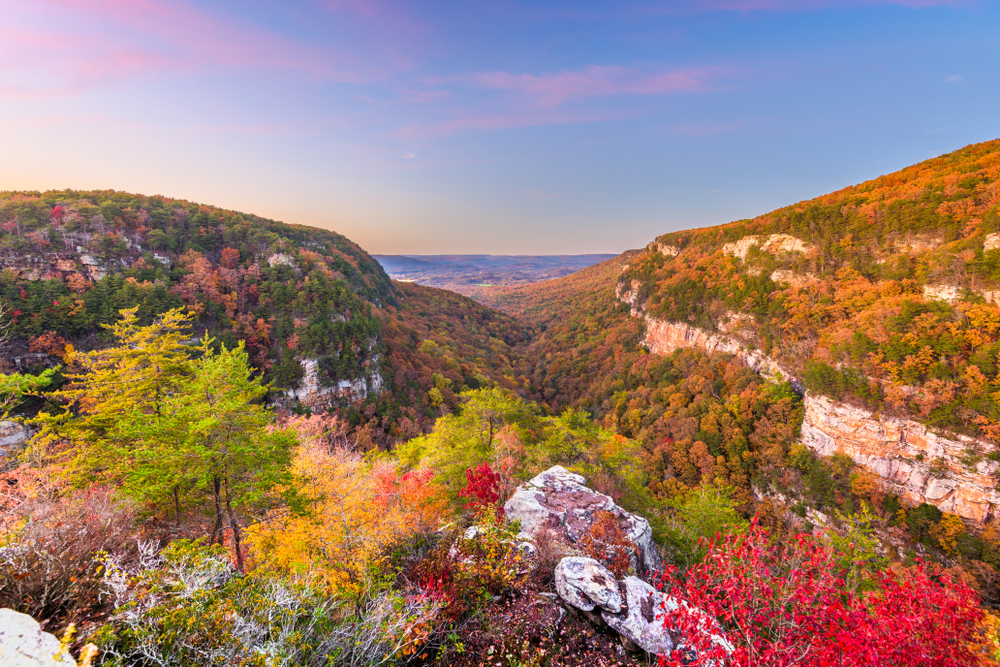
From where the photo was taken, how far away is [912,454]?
100ft

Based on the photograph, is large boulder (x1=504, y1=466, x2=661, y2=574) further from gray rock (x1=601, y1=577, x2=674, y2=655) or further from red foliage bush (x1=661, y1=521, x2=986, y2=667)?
red foliage bush (x1=661, y1=521, x2=986, y2=667)

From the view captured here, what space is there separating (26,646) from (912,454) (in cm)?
5245

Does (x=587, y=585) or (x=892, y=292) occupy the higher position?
(x=892, y=292)

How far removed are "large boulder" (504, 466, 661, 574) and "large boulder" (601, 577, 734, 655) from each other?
286 cm

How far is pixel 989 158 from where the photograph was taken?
3519 centimetres

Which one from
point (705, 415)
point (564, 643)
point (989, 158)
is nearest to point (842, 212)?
point (989, 158)

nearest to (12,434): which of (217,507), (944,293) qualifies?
(217,507)

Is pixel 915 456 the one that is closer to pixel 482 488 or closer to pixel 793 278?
pixel 793 278

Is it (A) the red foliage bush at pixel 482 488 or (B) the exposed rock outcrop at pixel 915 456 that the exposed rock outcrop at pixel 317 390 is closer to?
(A) the red foliage bush at pixel 482 488

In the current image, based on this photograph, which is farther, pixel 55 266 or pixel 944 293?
pixel 55 266

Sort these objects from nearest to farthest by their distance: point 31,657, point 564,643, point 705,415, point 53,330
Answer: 1. point 31,657
2. point 564,643
3. point 53,330
4. point 705,415

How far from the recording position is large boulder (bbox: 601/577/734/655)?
6507mm

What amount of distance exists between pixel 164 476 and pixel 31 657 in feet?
25.5

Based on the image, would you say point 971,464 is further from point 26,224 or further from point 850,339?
point 26,224
